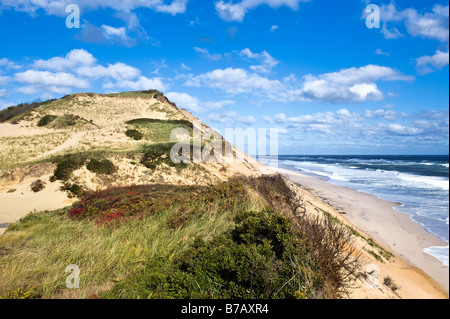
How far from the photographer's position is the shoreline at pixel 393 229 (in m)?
10.7

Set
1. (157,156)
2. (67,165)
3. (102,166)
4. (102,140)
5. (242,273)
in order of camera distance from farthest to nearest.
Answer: (102,140), (157,156), (102,166), (67,165), (242,273)

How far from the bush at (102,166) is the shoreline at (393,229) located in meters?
12.6

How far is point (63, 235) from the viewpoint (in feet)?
19.2

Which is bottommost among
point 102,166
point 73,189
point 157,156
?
point 73,189

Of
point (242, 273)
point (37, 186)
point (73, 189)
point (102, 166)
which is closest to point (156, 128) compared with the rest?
point (102, 166)

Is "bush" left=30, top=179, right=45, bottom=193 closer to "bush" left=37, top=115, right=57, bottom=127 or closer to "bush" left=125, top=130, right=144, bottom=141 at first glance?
"bush" left=125, top=130, right=144, bottom=141

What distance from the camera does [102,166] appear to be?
1808 cm

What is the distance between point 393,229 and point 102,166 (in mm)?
19686

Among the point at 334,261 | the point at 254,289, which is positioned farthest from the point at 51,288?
the point at 334,261

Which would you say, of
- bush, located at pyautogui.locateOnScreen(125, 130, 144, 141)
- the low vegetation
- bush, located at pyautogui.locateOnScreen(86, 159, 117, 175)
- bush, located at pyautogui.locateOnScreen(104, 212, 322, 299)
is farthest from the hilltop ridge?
bush, located at pyautogui.locateOnScreen(104, 212, 322, 299)

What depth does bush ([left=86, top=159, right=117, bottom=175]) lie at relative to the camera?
1761 cm

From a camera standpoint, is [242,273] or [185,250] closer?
[242,273]

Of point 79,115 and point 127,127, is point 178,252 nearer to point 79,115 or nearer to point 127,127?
point 127,127

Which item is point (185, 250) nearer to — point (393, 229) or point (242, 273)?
point (242, 273)
